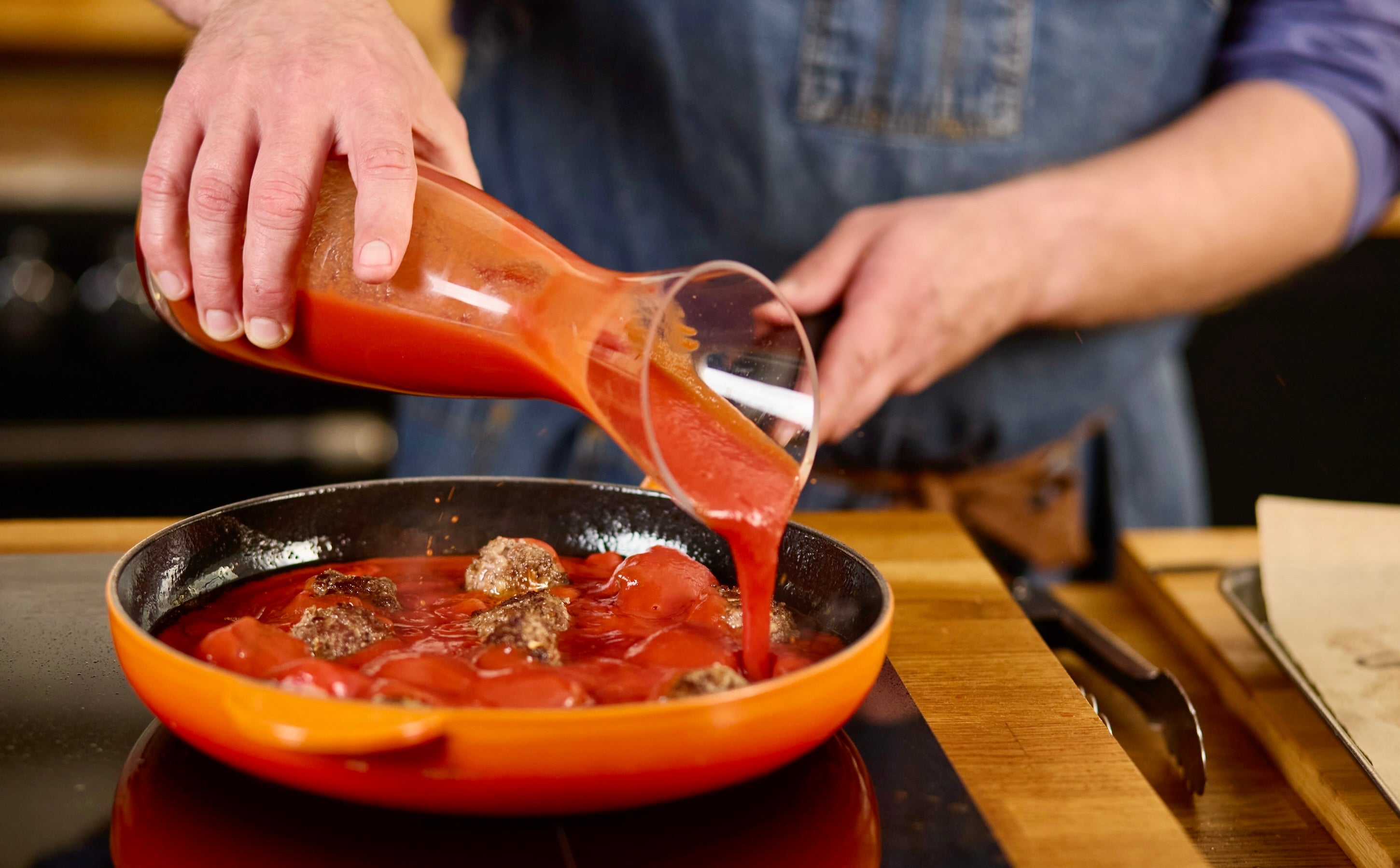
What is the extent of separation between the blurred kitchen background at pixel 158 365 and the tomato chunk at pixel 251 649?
2.52 meters

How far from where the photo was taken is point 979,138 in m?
1.91

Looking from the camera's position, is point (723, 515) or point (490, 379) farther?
point (490, 379)

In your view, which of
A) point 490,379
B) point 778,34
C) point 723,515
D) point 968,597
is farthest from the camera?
point 778,34

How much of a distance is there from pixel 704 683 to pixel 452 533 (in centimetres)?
54

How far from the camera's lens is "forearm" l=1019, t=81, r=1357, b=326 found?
5.70 feet

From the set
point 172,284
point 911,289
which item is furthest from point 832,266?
point 172,284

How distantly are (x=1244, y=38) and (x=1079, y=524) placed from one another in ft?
2.97

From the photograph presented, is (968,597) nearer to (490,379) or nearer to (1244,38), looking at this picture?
(490,379)

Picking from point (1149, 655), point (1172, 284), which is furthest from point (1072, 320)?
point (1149, 655)

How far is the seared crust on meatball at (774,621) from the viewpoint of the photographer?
3.39 ft

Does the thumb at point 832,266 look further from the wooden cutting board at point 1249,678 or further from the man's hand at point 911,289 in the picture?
the wooden cutting board at point 1249,678

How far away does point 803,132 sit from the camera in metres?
1.88

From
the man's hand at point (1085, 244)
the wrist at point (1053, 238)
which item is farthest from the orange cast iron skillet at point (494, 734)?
the wrist at point (1053, 238)

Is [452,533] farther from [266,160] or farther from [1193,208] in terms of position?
[1193,208]
